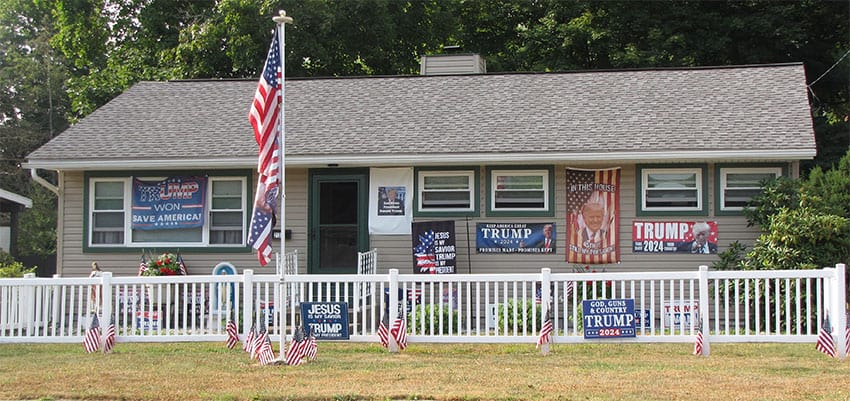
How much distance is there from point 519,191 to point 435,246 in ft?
5.70

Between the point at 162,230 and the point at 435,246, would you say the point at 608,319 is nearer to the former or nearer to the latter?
the point at 435,246

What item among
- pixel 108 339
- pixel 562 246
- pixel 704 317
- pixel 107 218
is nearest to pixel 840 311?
pixel 704 317

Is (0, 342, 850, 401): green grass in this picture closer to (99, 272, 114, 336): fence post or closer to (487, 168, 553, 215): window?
(99, 272, 114, 336): fence post

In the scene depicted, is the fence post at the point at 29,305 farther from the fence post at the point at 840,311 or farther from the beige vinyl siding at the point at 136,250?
the fence post at the point at 840,311

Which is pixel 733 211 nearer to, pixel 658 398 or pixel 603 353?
pixel 603 353

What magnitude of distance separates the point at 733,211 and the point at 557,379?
737 centimetres

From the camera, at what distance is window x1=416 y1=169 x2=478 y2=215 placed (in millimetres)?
15633

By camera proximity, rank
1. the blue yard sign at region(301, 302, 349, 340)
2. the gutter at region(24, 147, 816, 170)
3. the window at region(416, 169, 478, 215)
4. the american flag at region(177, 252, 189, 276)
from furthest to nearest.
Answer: the american flag at region(177, 252, 189, 276) → the window at region(416, 169, 478, 215) → the gutter at region(24, 147, 816, 170) → the blue yard sign at region(301, 302, 349, 340)

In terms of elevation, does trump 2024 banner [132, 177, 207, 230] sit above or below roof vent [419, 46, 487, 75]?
below

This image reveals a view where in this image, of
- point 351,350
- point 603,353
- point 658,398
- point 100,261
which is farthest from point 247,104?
point 658,398

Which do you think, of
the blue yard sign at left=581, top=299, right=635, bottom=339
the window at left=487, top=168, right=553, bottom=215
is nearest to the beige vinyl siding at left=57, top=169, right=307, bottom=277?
the window at left=487, top=168, right=553, bottom=215

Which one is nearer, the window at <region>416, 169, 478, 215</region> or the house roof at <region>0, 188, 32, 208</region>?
the window at <region>416, 169, 478, 215</region>

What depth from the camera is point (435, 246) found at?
15219 millimetres

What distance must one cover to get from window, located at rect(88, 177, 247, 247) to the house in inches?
1.0
